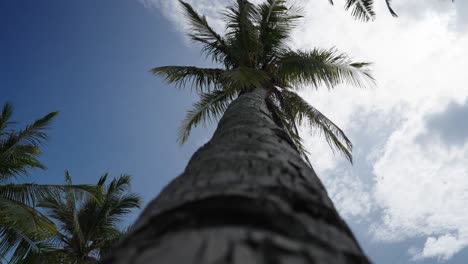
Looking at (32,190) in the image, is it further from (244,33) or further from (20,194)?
(244,33)

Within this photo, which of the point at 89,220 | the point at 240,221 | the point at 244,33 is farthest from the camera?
the point at 89,220

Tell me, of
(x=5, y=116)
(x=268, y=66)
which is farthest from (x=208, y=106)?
(x=5, y=116)

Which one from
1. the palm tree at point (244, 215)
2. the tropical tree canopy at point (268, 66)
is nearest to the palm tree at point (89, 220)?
the tropical tree canopy at point (268, 66)

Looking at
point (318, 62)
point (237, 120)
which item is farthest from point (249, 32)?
point (237, 120)

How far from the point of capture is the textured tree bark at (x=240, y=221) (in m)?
0.68

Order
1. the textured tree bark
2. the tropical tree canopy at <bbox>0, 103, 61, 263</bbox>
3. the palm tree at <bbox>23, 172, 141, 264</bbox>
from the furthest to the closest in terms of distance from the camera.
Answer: the palm tree at <bbox>23, 172, 141, 264</bbox>, the tropical tree canopy at <bbox>0, 103, 61, 263</bbox>, the textured tree bark

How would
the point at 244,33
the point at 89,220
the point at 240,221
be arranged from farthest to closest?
the point at 89,220
the point at 244,33
the point at 240,221

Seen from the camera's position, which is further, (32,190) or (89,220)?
(89,220)

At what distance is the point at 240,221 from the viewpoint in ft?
2.54

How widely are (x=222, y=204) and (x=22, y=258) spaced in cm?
829

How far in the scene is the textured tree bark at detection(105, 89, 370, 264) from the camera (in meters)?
0.68

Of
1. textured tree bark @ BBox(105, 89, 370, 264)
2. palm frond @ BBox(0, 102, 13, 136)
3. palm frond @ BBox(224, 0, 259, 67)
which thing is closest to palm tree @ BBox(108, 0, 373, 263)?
textured tree bark @ BBox(105, 89, 370, 264)

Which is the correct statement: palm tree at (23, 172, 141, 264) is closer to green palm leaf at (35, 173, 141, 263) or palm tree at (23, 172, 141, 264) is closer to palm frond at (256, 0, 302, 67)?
green palm leaf at (35, 173, 141, 263)

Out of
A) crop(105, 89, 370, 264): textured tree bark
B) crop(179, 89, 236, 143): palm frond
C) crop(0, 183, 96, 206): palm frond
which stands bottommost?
crop(105, 89, 370, 264): textured tree bark
